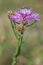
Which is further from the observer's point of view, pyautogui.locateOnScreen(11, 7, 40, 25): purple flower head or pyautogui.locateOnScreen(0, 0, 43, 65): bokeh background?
pyautogui.locateOnScreen(0, 0, 43, 65): bokeh background

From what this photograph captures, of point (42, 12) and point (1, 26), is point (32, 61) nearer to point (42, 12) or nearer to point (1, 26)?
point (1, 26)

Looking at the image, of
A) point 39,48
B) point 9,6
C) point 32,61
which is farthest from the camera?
point 9,6

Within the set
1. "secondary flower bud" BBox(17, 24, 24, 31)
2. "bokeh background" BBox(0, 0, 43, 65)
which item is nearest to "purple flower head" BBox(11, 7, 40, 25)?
"secondary flower bud" BBox(17, 24, 24, 31)

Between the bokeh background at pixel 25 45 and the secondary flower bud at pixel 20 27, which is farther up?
the secondary flower bud at pixel 20 27

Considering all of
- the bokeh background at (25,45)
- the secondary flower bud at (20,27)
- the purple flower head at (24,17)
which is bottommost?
the bokeh background at (25,45)

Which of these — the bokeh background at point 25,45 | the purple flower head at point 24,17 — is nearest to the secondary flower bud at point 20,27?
the purple flower head at point 24,17

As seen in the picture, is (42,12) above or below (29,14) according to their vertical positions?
below

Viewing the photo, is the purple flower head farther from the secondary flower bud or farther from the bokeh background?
the bokeh background

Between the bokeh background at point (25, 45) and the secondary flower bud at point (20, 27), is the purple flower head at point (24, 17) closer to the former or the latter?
the secondary flower bud at point (20, 27)

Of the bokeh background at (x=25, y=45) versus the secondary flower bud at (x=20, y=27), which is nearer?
the secondary flower bud at (x=20, y=27)

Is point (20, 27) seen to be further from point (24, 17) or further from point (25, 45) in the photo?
point (25, 45)

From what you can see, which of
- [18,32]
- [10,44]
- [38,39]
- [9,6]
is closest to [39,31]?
[38,39]
